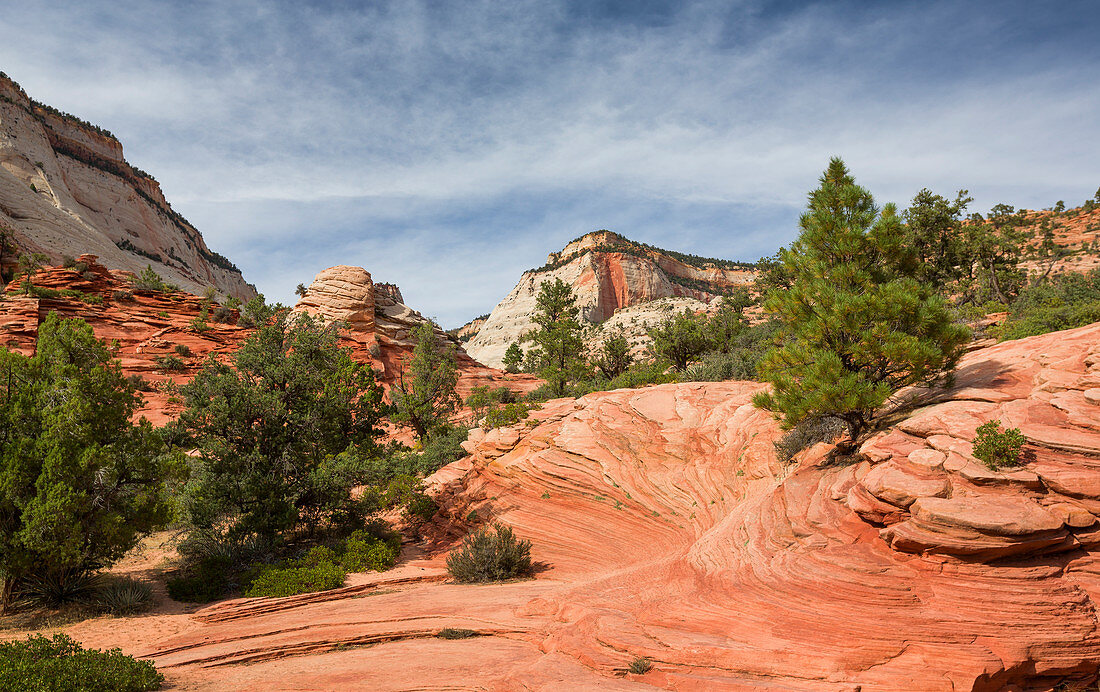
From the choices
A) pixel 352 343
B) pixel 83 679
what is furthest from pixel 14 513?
pixel 352 343

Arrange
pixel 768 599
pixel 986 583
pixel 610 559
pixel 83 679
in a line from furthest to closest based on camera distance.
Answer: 1. pixel 610 559
2. pixel 768 599
3. pixel 986 583
4. pixel 83 679

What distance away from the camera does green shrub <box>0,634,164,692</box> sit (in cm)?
636

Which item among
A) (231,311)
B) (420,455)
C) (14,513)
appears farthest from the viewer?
(231,311)

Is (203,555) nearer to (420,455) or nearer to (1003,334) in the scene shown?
(420,455)

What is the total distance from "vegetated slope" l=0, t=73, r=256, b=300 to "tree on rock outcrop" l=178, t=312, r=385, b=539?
173 feet

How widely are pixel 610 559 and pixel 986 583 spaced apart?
8.50 m

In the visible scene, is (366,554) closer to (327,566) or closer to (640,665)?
(327,566)

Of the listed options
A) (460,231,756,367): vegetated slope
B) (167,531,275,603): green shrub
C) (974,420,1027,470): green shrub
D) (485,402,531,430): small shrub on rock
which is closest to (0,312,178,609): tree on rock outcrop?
(167,531,275,603): green shrub

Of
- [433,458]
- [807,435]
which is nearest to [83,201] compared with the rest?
[433,458]

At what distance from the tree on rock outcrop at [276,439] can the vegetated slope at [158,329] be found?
54.9 feet

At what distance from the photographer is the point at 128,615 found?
11.4 m

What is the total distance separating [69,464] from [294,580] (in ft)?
19.2

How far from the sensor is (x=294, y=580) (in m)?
13.5

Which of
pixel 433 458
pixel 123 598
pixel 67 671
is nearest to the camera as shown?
pixel 67 671
